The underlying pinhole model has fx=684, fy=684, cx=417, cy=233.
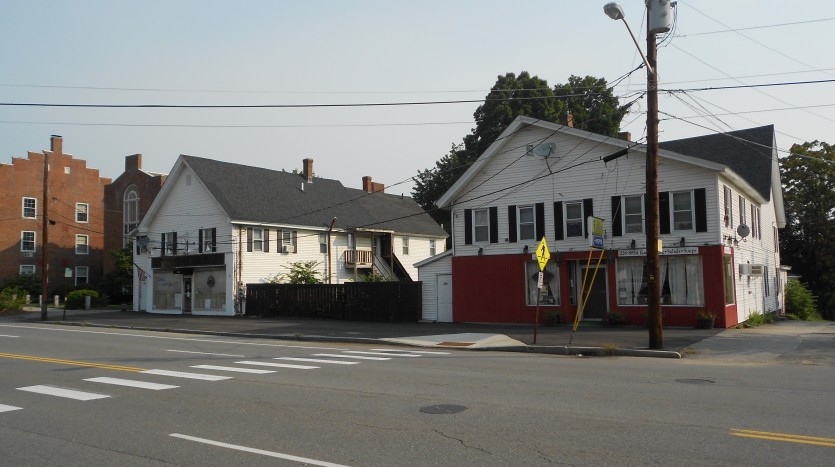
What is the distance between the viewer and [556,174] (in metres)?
27.1

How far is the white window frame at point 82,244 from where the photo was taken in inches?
2256

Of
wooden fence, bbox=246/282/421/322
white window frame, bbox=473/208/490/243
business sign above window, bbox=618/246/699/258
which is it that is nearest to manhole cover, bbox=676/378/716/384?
business sign above window, bbox=618/246/699/258

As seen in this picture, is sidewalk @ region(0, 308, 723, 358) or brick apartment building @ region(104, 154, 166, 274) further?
brick apartment building @ region(104, 154, 166, 274)

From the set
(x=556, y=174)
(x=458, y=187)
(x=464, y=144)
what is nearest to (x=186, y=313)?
(x=458, y=187)

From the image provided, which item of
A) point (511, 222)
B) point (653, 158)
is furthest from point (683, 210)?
point (653, 158)

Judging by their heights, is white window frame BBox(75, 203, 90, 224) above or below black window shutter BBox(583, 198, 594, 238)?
above

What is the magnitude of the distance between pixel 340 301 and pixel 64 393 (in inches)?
848

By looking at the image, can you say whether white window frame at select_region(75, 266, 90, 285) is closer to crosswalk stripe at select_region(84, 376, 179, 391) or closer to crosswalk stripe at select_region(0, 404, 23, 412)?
crosswalk stripe at select_region(84, 376, 179, 391)

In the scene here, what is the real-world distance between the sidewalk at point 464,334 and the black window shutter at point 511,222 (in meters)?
3.66

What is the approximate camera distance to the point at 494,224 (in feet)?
93.5

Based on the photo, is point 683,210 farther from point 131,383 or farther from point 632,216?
point 131,383

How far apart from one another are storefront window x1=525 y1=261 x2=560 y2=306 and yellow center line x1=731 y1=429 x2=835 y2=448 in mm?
19278

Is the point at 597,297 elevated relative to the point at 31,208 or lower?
lower

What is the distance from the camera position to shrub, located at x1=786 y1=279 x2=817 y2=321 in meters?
35.8
